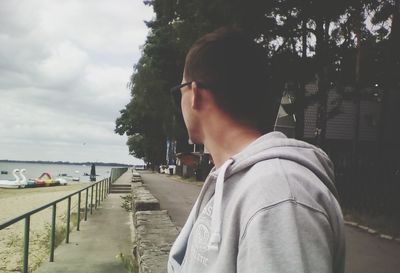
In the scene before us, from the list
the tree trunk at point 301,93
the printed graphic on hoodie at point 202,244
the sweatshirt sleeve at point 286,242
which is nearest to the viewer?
the sweatshirt sleeve at point 286,242

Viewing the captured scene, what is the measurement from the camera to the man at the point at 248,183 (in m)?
0.96

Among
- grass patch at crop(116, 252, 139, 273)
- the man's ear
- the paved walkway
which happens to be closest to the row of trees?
the paved walkway

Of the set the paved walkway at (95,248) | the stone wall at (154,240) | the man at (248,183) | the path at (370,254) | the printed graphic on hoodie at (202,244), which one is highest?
the man at (248,183)

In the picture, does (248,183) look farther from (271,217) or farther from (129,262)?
(129,262)

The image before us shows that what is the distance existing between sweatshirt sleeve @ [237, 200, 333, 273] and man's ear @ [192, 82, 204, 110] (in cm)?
49

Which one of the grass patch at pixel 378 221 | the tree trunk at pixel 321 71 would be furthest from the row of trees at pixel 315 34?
the grass patch at pixel 378 221

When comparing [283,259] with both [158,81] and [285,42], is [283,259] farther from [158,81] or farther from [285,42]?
[158,81]

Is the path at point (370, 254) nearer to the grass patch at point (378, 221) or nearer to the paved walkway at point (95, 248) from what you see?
the grass patch at point (378, 221)

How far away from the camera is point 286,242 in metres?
0.95

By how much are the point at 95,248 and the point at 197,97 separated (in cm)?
770

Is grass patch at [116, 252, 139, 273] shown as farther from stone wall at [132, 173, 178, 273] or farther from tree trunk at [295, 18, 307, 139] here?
tree trunk at [295, 18, 307, 139]

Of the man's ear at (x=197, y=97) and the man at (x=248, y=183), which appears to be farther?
the man's ear at (x=197, y=97)

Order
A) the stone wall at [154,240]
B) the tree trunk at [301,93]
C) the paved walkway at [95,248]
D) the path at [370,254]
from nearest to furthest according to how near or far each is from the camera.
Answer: the stone wall at [154,240]
the paved walkway at [95,248]
the path at [370,254]
the tree trunk at [301,93]

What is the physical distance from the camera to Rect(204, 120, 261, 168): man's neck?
1330 mm
